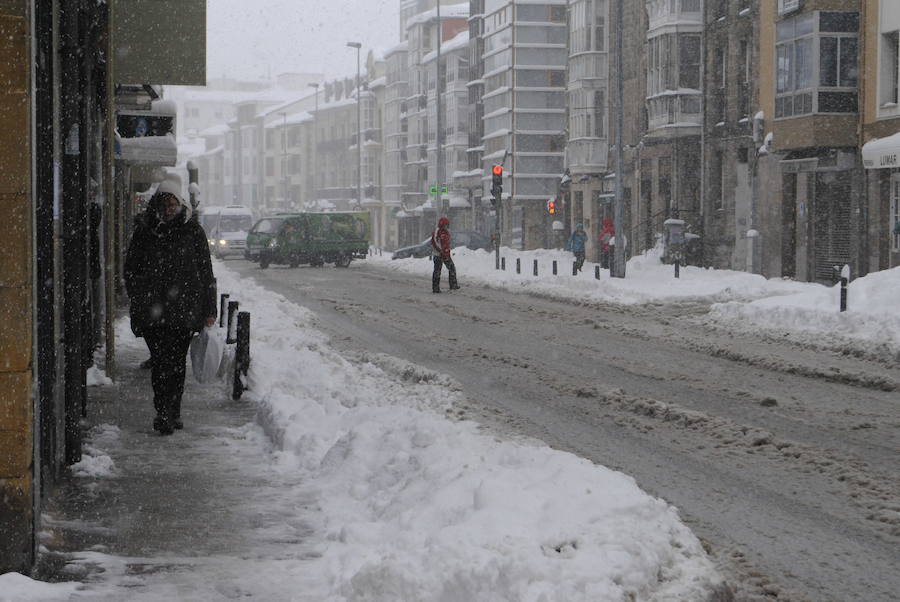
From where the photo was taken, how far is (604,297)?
87.9 feet

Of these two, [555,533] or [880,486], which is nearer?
[555,533]

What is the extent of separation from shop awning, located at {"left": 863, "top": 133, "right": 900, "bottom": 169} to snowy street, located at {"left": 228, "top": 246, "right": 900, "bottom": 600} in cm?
557

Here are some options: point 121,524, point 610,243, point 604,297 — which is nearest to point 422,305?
point 604,297

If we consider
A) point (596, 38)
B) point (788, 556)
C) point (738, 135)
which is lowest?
point (788, 556)

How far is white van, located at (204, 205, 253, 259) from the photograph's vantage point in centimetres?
6206

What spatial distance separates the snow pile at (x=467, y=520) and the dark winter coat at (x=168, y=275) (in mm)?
968

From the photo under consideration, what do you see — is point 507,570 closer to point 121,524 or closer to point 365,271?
point 121,524

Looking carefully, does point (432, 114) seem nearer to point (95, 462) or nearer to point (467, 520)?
point (95, 462)

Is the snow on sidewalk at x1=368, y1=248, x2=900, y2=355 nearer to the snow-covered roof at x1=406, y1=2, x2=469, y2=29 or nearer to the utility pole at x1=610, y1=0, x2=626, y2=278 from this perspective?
the utility pole at x1=610, y1=0, x2=626, y2=278

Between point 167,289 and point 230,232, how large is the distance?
178 feet

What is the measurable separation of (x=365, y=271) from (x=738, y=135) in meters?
12.7

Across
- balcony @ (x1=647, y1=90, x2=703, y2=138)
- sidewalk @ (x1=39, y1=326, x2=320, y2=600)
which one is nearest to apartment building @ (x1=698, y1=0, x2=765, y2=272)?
balcony @ (x1=647, y1=90, x2=703, y2=138)

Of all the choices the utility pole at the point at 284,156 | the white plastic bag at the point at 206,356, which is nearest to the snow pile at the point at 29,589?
the white plastic bag at the point at 206,356

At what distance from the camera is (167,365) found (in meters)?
9.48
